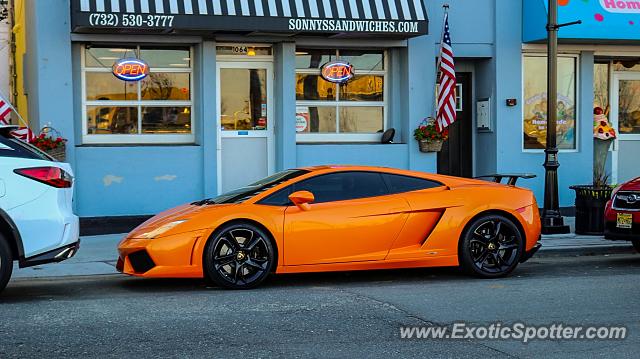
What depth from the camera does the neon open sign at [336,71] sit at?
1460cm

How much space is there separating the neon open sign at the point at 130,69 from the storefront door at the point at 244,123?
137cm

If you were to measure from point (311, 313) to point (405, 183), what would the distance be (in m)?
2.52

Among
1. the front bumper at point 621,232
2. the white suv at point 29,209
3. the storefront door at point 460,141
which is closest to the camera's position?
the white suv at point 29,209

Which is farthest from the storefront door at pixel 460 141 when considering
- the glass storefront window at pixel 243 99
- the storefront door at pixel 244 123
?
the glass storefront window at pixel 243 99

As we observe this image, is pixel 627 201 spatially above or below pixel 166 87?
Answer: below

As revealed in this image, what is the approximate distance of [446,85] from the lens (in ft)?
47.6

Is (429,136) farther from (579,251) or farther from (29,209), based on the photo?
(29,209)

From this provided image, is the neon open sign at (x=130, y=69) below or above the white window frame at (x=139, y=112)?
above

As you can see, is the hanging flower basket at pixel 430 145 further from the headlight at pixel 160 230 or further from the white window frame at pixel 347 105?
the headlight at pixel 160 230

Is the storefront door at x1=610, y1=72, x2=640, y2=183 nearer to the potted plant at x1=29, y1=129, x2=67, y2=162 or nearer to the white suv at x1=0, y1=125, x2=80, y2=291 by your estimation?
the potted plant at x1=29, y1=129, x2=67, y2=162

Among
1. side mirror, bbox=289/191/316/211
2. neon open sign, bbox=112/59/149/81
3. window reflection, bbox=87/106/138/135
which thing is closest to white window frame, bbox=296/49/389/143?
neon open sign, bbox=112/59/149/81

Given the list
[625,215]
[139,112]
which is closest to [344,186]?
[625,215]

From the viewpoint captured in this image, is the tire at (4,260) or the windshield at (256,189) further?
the windshield at (256,189)

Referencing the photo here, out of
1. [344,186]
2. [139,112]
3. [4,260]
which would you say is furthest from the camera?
[139,112]
